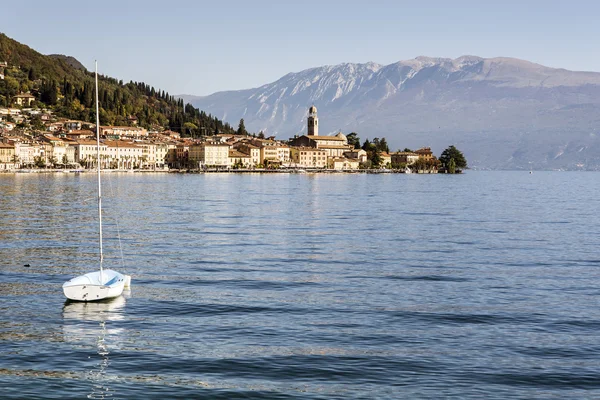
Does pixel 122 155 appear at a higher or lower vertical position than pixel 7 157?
higher

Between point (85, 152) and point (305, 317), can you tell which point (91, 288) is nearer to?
point (305, 317)

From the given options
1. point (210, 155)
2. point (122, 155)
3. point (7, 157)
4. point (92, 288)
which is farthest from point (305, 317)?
point (210, 155)

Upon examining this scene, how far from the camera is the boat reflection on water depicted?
14.8 meters

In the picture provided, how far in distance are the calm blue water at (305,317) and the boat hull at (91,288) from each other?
33cm

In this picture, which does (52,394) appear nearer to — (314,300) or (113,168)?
(314,300)

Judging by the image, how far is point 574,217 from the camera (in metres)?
52.8

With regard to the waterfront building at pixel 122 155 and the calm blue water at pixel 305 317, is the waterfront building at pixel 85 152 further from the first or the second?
the calm blue water at pixel 305 317

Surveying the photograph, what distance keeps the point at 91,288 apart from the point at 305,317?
20.0ft

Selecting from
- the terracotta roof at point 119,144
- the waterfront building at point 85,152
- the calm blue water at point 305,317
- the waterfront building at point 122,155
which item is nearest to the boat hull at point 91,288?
the calm blue water at point 305,317

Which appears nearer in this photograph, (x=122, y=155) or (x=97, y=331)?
(x=97, y=331)

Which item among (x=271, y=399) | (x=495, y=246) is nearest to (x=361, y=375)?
(x=271, y=399)

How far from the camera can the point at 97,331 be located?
60.2ft

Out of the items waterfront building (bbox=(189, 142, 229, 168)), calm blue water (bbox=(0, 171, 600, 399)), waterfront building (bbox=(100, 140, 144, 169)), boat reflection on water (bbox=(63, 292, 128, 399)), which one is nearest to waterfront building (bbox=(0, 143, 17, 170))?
waterfront building (bbox=(100, 140, 144, 169))

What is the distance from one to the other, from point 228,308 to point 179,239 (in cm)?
1608
